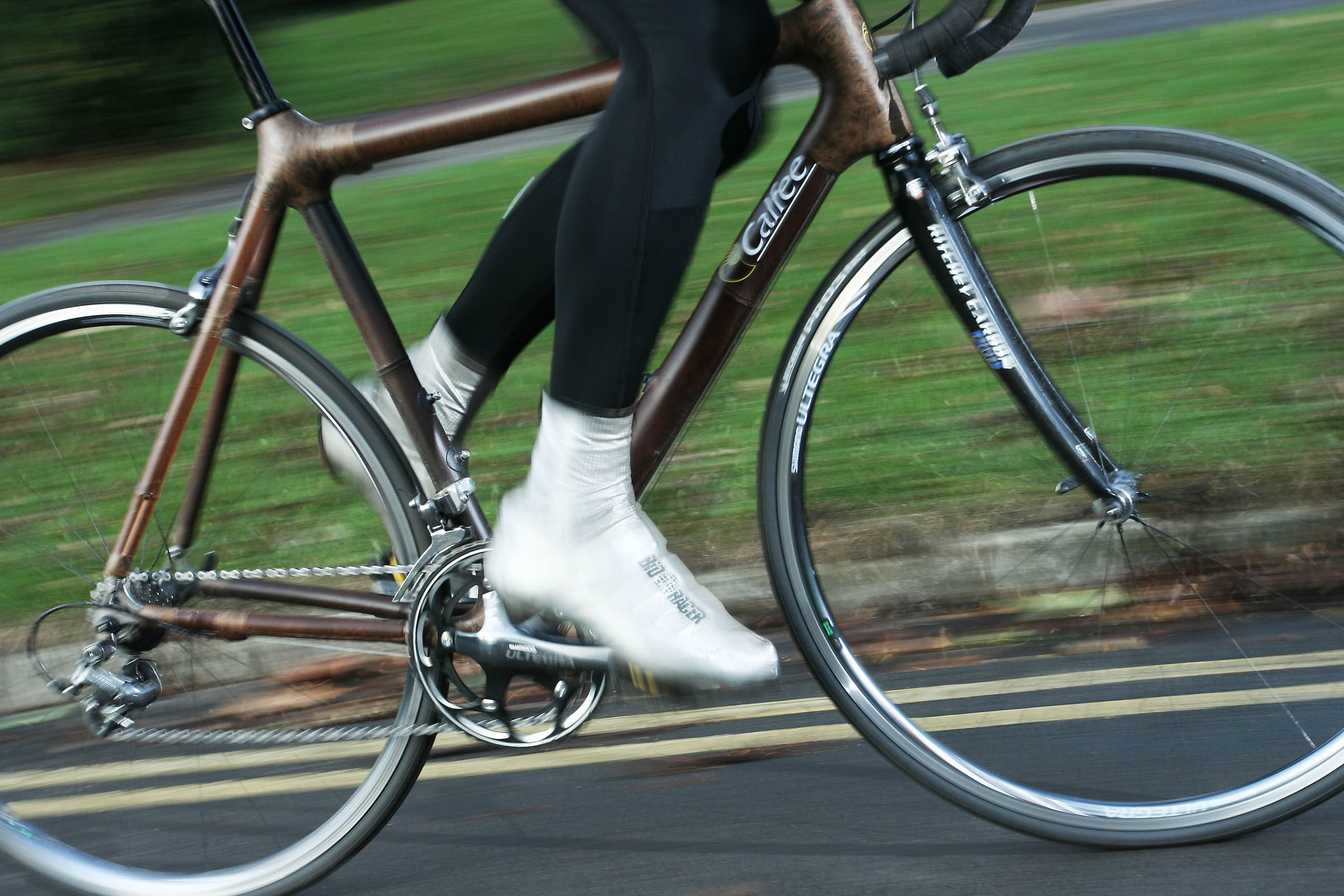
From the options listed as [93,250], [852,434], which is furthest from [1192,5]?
[852,434]

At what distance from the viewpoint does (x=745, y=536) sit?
11.2 feet

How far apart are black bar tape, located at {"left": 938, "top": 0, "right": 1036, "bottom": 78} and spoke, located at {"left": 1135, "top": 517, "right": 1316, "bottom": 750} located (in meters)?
0.78

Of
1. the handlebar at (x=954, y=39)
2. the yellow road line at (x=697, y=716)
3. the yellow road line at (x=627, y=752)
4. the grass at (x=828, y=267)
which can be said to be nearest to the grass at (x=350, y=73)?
the grass at (x=828, y=267)

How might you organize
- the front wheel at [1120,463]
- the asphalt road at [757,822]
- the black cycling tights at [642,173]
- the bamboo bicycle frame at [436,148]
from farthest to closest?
the asphalt road at [757,822] < the front wheel at [1120,463] < the bamboo bicycle frame at [436,148] < the black cycling tights at [642,173]

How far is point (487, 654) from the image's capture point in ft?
6.86

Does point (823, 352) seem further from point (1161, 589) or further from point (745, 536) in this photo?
point (745, 536)

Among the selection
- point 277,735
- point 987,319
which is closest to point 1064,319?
point 987,319

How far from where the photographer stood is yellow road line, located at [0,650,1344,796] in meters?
2.55

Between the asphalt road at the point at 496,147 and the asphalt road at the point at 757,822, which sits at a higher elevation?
the asphalt road at the point at 496,147

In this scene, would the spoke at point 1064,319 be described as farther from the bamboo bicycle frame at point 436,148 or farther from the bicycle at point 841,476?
the bamboo bicycle frame at point 436,148

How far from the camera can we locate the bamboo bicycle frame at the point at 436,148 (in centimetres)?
196

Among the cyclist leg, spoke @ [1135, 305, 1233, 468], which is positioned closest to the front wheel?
spoke @ [1135, 305, 1233, 468]

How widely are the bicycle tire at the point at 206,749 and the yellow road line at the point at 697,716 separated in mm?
12

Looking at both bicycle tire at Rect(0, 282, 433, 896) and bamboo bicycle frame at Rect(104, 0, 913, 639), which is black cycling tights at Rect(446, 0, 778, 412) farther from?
bicycle tire at Rect(0, 282, 433, 896)
